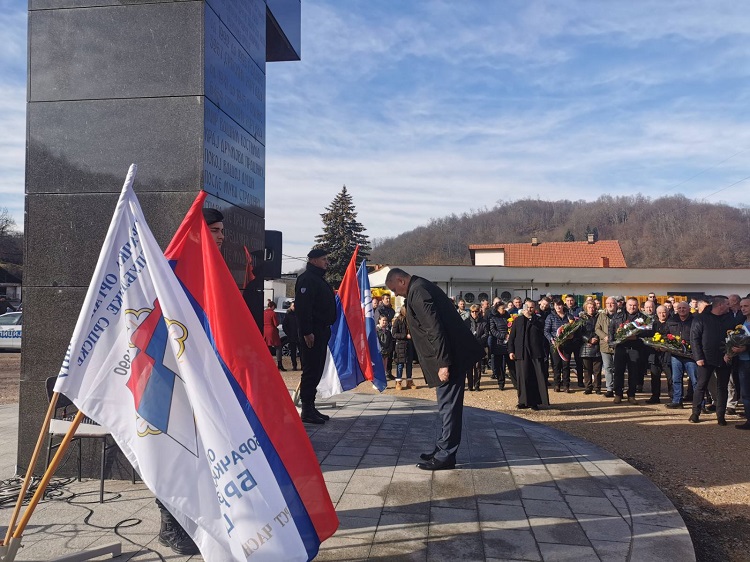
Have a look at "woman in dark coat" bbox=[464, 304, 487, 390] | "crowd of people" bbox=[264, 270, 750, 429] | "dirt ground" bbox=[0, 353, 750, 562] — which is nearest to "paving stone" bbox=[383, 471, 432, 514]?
"dirt ground" bbox=[0, 353, 750, 562]

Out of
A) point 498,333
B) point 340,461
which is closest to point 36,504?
point 340,461

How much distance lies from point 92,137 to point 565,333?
9.54 meters

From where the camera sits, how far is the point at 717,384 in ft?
29.7

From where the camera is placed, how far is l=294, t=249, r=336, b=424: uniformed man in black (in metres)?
7.34

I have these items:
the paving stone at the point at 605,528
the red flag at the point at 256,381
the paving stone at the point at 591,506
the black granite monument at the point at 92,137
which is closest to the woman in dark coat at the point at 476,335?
the paving stone at the point at 591,506

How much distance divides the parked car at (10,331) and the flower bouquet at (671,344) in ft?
65.8

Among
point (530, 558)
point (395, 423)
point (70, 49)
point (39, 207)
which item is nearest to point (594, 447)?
point (395, 423)

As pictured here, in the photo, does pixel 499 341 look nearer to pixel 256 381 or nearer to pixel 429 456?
pixel 429 456

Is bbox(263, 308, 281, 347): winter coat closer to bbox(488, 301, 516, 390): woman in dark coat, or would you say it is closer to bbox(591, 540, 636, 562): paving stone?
bbox(488, 301, 516, 390): woman in dark coat

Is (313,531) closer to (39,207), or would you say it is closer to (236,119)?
(39,207)

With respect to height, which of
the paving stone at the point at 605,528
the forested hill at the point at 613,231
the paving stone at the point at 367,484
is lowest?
the paving stone at the point at 605,528

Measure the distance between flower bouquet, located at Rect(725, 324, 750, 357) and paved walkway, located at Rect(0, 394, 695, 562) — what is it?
3.28 m

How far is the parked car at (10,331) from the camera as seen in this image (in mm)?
21250

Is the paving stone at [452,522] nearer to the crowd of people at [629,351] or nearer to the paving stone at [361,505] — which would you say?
the paving stone at [361,505]
